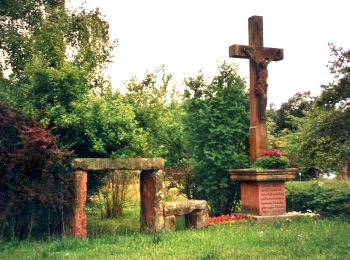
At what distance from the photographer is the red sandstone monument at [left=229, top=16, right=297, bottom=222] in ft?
37.0

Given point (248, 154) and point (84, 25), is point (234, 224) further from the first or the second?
point (84, 25)

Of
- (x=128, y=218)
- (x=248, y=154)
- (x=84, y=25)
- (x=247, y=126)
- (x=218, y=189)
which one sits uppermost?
(x=84, y=25)

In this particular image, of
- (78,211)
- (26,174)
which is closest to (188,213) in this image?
(78,211)

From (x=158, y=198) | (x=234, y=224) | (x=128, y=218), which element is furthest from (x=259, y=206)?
(x=128, y=218)

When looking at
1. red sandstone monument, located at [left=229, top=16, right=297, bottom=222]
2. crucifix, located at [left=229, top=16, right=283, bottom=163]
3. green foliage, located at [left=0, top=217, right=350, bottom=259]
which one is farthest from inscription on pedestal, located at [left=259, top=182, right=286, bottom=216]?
green foliage, located at [left=0, top=217, right=350, bottom=259]

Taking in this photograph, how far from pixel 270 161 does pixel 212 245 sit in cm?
443

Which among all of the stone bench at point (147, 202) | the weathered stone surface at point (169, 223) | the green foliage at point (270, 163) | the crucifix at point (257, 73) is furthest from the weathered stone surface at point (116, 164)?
the crucifix at point (257, 73)

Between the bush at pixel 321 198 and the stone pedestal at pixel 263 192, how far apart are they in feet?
4.39

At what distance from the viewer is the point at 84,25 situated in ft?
59.8

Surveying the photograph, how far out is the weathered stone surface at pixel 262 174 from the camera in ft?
36.5

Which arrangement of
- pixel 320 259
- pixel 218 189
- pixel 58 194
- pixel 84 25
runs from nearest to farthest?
pixel 320 259 < pixel 58 194 < pixel 218 189 < pixel 84 25

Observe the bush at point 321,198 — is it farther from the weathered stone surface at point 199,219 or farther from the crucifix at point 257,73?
the weathered stone surface at point 199,219

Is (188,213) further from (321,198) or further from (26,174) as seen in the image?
(321,198)

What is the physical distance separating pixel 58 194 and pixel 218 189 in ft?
18.1
